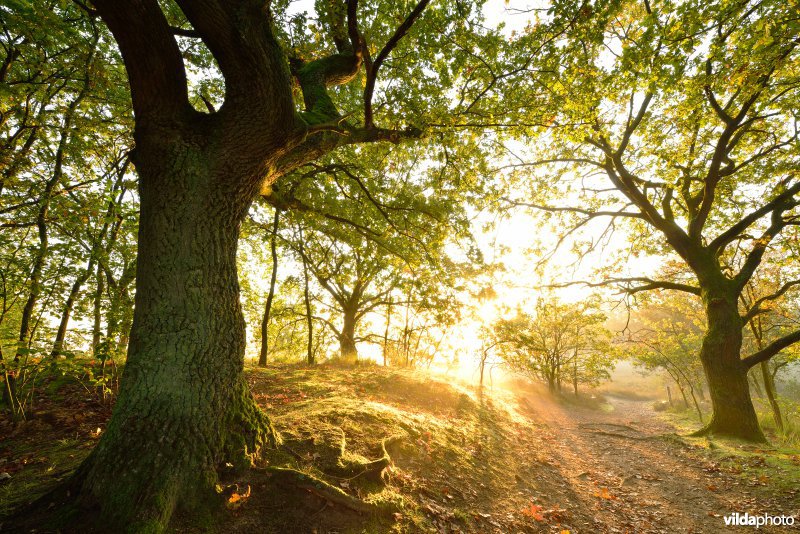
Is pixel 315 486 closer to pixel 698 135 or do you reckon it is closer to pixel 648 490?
pixel 648 490

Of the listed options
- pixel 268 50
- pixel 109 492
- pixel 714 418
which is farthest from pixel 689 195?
pixel 109 492

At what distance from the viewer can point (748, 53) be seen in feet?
19.3

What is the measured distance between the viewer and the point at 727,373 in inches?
336

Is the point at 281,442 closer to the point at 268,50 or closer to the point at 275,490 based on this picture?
the point at 275,490

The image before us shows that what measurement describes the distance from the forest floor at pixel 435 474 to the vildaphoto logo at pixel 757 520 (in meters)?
0.12

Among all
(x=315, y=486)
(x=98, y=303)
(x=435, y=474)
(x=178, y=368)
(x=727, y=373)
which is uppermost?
(x=98, y=303)

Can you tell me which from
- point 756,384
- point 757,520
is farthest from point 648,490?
point 756,384

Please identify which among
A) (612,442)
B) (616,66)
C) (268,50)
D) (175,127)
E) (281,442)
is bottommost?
(612,442)

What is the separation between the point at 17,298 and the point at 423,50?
26.5 feet

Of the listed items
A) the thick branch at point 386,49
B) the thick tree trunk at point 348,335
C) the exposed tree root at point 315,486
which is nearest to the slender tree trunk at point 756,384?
the thick tree trunk at point 348,335

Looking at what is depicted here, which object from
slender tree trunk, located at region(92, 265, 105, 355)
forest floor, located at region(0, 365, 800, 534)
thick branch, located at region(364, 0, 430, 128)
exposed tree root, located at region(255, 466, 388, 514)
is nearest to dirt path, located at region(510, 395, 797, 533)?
forest floor, located at region(0, 365, 800, 534)

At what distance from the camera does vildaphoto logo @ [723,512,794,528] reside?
4.79 metres

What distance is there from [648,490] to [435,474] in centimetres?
482

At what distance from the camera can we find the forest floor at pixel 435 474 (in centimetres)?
336
